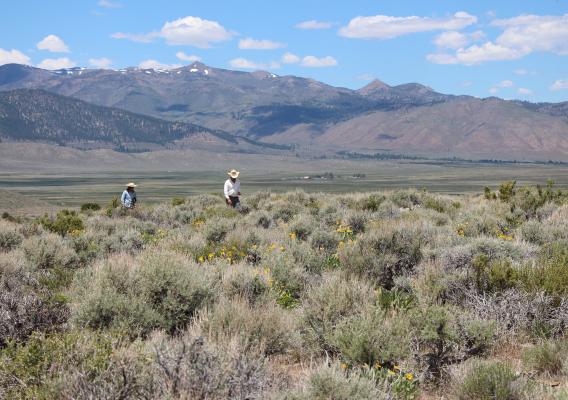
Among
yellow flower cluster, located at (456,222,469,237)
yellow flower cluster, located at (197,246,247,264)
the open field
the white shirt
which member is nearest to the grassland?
yellow flower cluster, located at (197,246,247,264)

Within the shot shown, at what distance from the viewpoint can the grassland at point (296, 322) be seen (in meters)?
4.21

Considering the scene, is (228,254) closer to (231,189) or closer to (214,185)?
(231,189)

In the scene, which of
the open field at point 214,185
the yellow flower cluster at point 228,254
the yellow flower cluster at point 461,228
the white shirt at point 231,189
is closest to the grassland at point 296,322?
the yellow flower cluster at point 228,254

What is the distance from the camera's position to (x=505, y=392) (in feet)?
14.4

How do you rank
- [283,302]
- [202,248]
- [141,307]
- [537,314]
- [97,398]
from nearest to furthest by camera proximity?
[97,398]
[141,307]
[537,314]
[283,302]
[202,248]

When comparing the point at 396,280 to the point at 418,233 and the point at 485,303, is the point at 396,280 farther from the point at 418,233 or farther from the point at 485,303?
the point at 418,233

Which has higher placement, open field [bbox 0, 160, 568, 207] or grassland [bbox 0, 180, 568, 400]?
grassland [bbox 0, 180, 568, 400]

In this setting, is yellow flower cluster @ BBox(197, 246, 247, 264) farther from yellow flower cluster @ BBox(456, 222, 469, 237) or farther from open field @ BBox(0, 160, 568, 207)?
open field @ BBox(0, 160, 568, 207)

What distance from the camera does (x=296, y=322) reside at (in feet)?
19.8

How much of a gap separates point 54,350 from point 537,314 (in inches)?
179

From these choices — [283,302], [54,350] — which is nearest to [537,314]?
[283,302]

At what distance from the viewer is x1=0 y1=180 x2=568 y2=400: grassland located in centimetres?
421

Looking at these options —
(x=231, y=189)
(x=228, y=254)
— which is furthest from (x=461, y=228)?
Result: (x=231, y=189)

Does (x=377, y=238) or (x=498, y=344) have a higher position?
(x=377, y=238)
